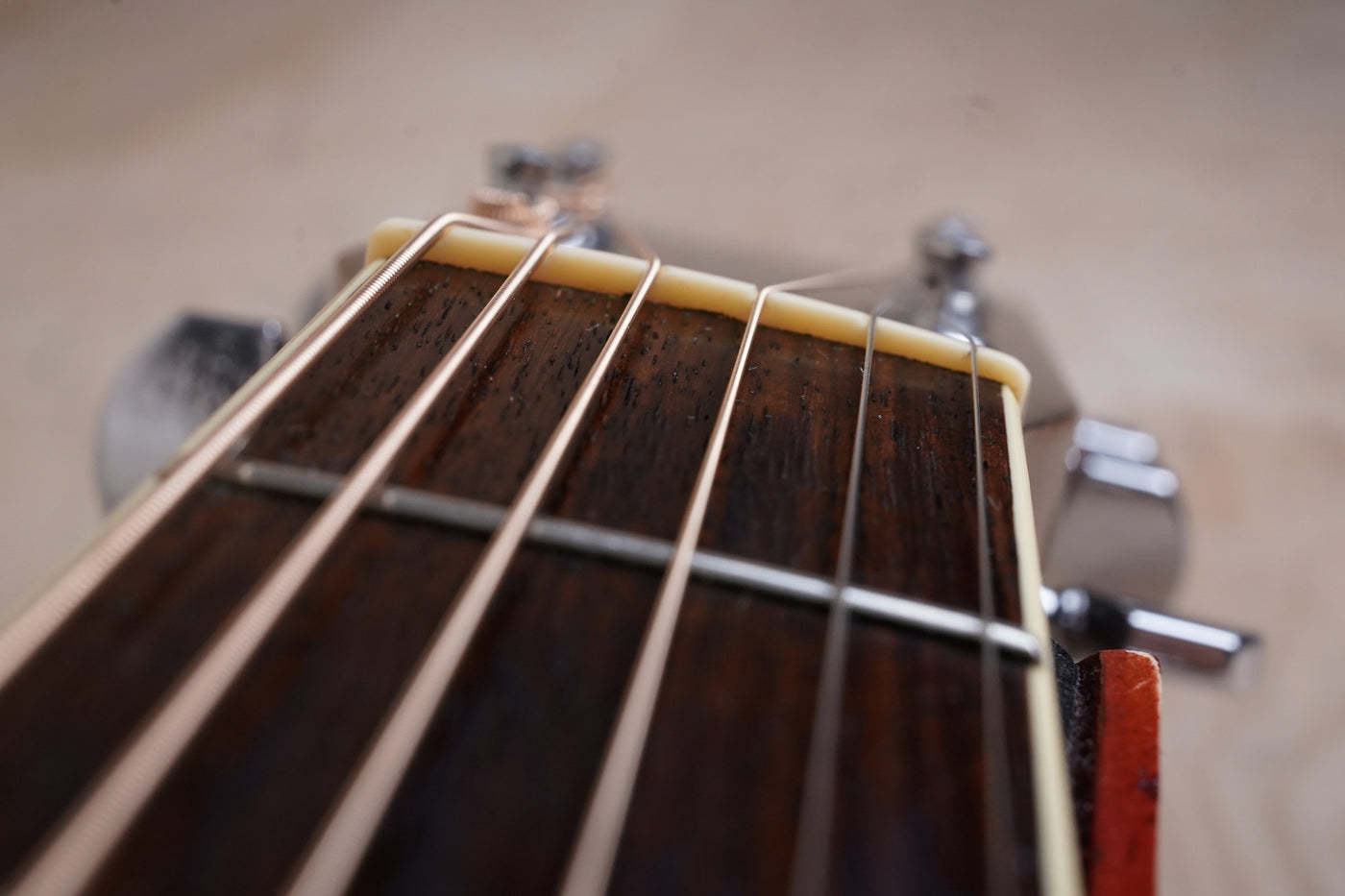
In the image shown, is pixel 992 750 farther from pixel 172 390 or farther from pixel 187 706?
pixel 172 390

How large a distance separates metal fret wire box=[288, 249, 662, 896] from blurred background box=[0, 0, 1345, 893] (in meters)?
0.73

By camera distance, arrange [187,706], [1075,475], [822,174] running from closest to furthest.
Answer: [187,706]
[1075,475]
[822,174]

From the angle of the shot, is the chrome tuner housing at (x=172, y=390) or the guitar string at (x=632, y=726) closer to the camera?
the guitar string at (x=632, y=726)

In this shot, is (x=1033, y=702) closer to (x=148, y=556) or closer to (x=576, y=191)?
(x=148, y=556)

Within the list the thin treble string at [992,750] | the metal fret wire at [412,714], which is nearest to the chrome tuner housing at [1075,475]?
the thin treble string at [992,750]

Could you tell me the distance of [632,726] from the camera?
0.76 feet

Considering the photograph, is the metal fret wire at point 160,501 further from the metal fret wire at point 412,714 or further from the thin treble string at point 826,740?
the thin treble string at point 826,740

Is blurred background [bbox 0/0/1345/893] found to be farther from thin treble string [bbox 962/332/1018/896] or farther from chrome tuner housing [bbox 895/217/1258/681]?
thin treble string [bbox 962/332/1018/896]

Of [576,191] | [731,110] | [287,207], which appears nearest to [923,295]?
[576,191]

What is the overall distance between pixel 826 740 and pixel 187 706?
155mm

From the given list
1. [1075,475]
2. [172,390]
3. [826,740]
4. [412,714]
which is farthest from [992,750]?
[172,390]

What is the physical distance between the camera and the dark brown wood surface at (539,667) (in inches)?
8.2

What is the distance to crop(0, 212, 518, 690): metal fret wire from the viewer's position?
0.22 m

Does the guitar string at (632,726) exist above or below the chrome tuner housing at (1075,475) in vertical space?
below
